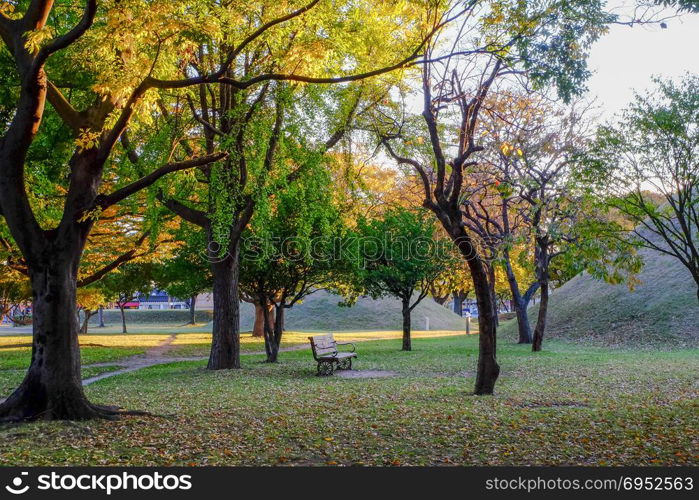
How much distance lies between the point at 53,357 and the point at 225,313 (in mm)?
9973

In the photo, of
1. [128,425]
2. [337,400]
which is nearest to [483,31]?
[337,400]

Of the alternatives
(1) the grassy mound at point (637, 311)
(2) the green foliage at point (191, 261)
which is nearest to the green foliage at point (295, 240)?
(2) the green foliage at point (191, 261)

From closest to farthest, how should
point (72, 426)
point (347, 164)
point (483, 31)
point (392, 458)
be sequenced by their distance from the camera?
1. point (392, 458)
2. point (72, 426)
3. point (483, 31)
4. point (347, 164)

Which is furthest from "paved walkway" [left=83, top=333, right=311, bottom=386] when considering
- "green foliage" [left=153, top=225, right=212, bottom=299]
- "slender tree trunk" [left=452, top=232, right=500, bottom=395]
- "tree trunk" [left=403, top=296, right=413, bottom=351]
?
"slender tree trunk" [left=452, top=232, right=500, bottom=395]

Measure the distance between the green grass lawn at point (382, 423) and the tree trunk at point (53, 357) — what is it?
56 centimetres

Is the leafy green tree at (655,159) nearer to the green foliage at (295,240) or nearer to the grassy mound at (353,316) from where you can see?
the green foliage at (295,240)

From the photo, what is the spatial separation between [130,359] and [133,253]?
15.1ft

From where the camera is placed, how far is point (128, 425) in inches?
377

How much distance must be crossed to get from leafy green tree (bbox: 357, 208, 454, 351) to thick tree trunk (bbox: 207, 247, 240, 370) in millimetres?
10896

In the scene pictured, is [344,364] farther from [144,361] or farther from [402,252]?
[402,252]

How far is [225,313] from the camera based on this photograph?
19.9 m

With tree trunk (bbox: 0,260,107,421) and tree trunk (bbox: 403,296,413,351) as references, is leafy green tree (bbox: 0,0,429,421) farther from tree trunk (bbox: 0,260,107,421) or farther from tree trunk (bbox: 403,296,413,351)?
tree trunk (bbox: 403,296,413,351)

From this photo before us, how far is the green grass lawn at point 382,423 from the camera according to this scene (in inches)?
299
